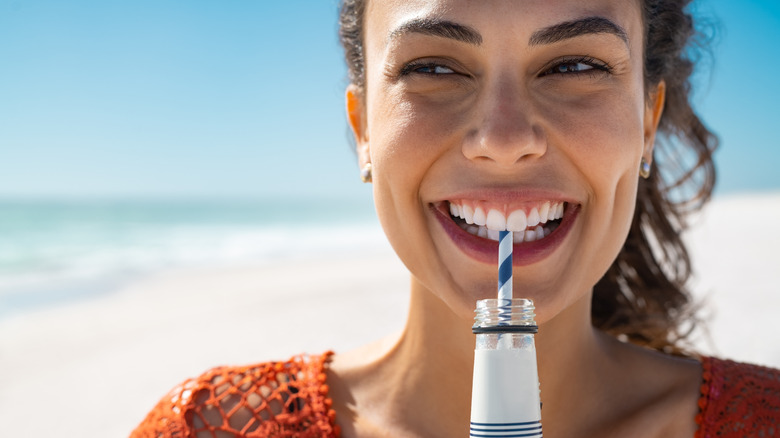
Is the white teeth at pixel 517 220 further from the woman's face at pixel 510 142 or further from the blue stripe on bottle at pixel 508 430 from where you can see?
the blue stripe on bottle at pixel 508 430

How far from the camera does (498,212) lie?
148cm

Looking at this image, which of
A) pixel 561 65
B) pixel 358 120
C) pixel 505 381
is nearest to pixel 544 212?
pixel 561 65

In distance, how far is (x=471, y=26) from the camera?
1.50 meters

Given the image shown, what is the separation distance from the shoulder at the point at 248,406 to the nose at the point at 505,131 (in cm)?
83

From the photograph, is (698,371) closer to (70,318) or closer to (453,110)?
(453,110)

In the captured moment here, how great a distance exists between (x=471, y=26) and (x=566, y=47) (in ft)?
0.66

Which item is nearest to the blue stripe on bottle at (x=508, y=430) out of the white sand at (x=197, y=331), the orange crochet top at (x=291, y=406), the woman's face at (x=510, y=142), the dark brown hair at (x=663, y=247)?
the woman's face at (x=510, y=142)

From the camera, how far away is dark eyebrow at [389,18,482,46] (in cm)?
150

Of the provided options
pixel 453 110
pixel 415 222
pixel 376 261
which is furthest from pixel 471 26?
pixel 376 261

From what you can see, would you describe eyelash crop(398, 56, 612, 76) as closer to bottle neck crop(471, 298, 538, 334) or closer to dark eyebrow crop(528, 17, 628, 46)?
dark eyebrow crop(528, 17, 628, 46)

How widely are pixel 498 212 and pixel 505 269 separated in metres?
0.32

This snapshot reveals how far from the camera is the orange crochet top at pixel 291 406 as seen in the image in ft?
6.11

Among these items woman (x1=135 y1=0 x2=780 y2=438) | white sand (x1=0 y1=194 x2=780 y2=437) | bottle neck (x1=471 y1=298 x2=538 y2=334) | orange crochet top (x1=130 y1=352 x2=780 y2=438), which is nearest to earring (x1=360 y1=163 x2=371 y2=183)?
woman (x1=135 y1=0 x2=780 y2=438)

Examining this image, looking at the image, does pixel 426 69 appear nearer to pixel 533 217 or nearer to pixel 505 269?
pixel 533 217
